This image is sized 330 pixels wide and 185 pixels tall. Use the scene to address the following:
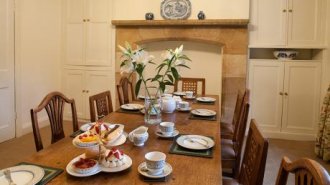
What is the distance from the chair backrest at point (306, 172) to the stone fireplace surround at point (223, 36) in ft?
10.6

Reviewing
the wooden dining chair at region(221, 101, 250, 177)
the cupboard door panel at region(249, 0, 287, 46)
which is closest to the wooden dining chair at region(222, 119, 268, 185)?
the wooden dining chair at region(221, 101, 250, 177)

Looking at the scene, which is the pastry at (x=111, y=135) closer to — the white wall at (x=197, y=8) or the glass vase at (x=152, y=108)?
the glass vase at (x=152, y=108)

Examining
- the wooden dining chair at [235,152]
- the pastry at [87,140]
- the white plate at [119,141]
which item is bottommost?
the wooden dining chair at [235,152]

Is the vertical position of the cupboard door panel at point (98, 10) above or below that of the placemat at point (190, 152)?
above

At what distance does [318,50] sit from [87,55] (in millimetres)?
3634

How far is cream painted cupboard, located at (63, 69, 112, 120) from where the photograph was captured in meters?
4.72

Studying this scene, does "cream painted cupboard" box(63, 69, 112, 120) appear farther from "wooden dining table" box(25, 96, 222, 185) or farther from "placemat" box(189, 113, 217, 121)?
"wooden dining table" box(25, 96, 222, 185)

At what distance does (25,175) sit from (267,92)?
3655 mm

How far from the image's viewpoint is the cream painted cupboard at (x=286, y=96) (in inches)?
157

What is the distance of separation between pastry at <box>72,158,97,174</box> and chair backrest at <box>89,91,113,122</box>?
42.2 inches

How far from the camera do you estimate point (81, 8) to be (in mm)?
4660

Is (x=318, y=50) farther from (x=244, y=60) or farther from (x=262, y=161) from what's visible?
(x=262, y=161)

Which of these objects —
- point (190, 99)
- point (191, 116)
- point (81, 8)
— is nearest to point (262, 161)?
point (191, 116)

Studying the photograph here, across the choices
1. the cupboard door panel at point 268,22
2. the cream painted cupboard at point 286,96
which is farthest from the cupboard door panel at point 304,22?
the cream painted cupboard at point 286,96
